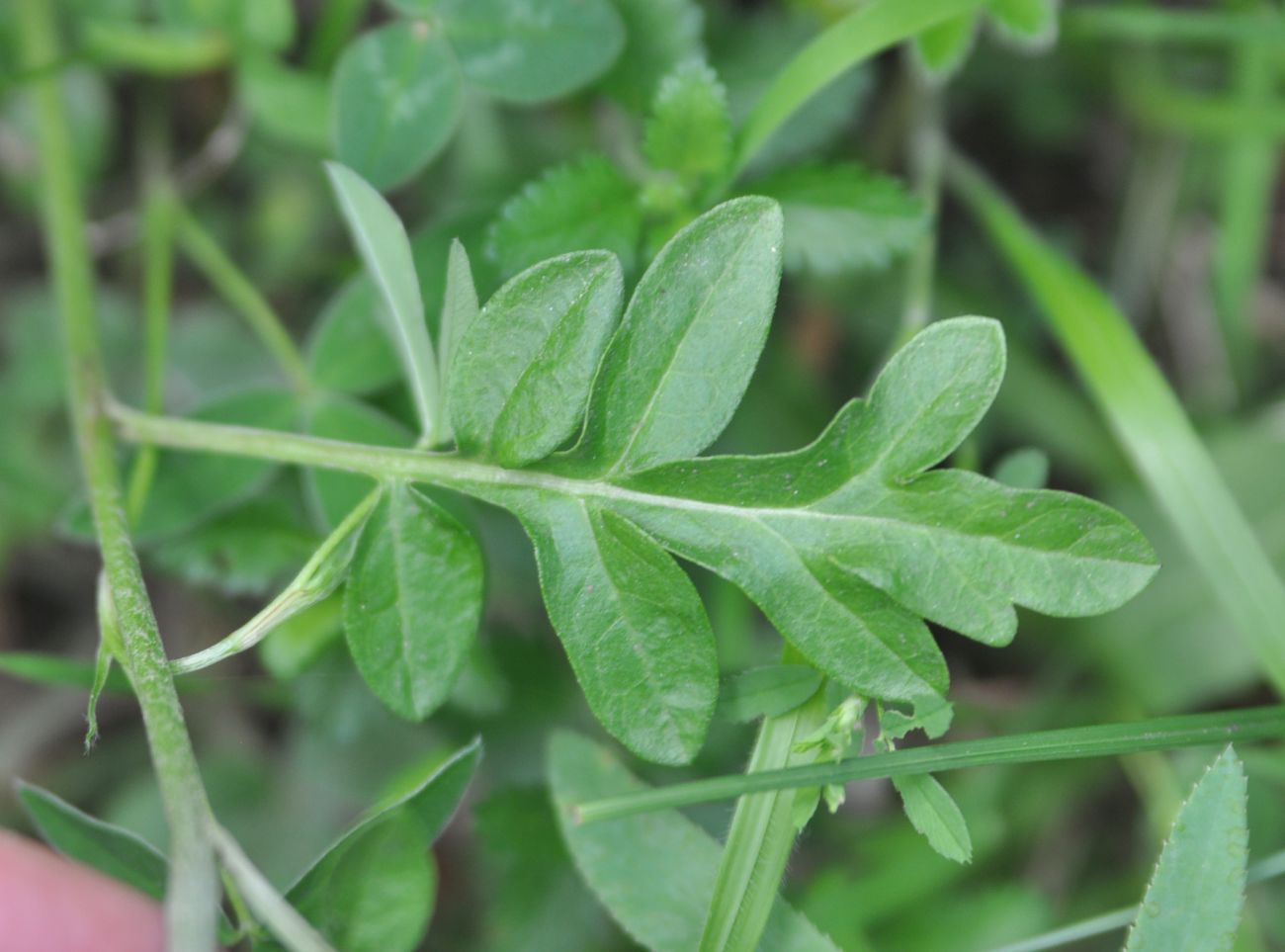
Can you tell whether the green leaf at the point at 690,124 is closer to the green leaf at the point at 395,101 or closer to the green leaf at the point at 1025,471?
the green leaf at the point at 395,101

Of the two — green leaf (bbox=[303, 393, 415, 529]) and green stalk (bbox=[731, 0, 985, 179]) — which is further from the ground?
green stalk (bbox=[731, 0, 985, 179])

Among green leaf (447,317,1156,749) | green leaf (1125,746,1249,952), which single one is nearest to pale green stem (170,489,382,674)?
green leaf (447,317,1156,749)

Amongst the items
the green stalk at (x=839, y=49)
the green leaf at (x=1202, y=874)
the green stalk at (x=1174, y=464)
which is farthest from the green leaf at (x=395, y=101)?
the green leaf at (x=1202, y=874)

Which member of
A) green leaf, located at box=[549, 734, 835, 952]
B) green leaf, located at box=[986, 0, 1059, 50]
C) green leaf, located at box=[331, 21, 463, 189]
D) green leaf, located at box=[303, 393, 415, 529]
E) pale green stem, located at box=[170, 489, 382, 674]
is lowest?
green leaf, located at box=[549, 734, 835, 952]

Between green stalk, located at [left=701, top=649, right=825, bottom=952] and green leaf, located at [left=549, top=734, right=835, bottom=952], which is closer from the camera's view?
green stalk, located at [left=701, top=649, right=825, bottom=952]

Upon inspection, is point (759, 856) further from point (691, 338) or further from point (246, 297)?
point (246, 297)

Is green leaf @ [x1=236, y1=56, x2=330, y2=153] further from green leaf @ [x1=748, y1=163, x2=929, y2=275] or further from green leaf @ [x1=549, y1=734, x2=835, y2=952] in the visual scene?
green leaf @ [x1=549, y1=734, x2=835, y2=952]

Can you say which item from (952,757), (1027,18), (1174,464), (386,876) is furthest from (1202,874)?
(1027,18)
